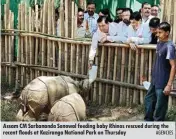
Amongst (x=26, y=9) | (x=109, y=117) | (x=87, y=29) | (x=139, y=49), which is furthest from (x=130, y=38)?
(x=26, y=9)

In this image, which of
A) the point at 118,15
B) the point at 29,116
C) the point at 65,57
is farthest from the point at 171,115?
the point at 29,116

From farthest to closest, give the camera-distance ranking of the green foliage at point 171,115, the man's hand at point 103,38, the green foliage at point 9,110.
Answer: the man's hand at point 103,38 < the green foliage at point 9,110 < the green foliage at point 171,115

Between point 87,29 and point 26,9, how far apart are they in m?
0.70

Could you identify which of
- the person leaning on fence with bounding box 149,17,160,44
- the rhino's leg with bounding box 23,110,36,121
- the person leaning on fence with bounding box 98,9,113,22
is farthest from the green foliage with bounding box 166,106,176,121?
the rhino's leg with bounding box 23,110,36,121

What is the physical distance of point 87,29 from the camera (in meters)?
4.82

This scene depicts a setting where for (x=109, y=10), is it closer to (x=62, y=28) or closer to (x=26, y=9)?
(x=62, y=28)

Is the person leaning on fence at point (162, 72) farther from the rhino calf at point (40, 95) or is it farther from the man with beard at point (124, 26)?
the rhino calf at point (40, 95)

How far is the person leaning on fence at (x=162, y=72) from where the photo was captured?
4.38 m

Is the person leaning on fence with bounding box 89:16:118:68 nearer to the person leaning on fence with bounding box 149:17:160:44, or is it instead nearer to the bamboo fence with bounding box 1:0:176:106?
the bamboo fence with bounding box 1:0:176:106

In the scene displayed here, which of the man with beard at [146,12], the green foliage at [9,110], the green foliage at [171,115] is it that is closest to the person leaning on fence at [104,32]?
the man with beard at [146,12]

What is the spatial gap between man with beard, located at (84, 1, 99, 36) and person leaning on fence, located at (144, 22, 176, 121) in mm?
670

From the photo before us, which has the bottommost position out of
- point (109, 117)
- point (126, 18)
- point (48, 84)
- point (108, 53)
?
point (109, 117)

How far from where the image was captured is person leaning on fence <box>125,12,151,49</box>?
15.3 feet

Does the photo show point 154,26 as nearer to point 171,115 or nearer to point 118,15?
point 118,15
